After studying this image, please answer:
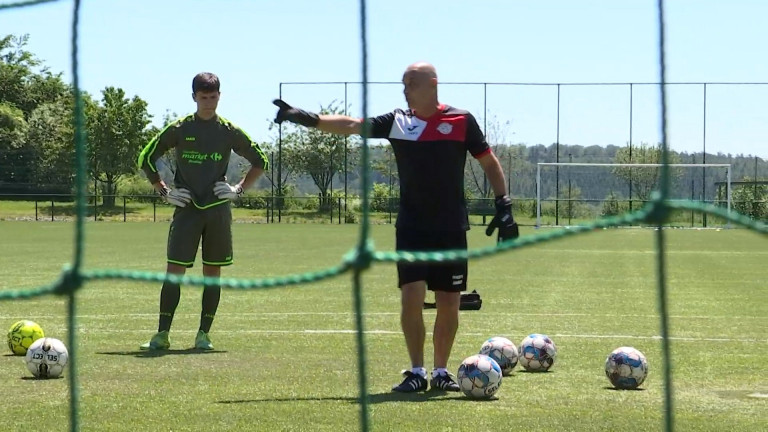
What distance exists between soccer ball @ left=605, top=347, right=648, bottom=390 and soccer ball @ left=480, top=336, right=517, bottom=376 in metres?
0.64

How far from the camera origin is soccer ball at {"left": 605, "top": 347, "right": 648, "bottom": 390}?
7090 millimetres

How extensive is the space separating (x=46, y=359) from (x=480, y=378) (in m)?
2.48

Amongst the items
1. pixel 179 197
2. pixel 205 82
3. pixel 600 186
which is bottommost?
pixel 179 197

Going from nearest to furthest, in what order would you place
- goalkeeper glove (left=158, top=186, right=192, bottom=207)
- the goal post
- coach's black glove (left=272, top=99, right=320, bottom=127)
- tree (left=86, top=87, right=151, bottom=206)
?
coach's black glove (left=272, top=99, right=320, bottom=127) → goalkeeper glove (left=158, top=186, right=192, bottom=207) → tree (left=86, top=87, right=151, bottom=206) → the goal post

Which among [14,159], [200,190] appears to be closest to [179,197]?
[200,190]

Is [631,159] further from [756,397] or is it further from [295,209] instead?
[756,397]

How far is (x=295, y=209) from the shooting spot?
158 ft

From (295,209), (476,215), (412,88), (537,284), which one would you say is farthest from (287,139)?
(412,88)

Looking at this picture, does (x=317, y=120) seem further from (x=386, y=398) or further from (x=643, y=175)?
(x=643, y=175)

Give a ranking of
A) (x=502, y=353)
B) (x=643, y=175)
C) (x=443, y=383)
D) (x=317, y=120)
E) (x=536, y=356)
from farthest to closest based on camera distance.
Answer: (x=643, y=175) → (x=536, y=356) → (x=502, y=353) → (x=443, y=383) → (x=317, y=120)

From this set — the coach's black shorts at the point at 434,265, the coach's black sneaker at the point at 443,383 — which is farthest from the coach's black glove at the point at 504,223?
the coach's black sneaker at the point at 443,383

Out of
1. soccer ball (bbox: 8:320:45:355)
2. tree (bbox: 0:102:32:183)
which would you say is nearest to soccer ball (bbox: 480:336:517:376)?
soccer ball (bbox: 8:320:45:355)

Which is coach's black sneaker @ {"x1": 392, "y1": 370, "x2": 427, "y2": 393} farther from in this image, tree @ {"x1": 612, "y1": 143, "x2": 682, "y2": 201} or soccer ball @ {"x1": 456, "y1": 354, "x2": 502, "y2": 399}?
tree @ {"x1": 612, "y1": 143, "x2": 682, "y2": 201}

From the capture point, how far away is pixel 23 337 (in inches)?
334
